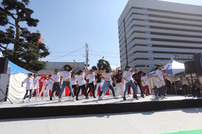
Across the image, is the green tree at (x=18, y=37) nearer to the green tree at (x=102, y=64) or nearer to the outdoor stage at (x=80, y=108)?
the outdoor stage at (x=80, y=108)

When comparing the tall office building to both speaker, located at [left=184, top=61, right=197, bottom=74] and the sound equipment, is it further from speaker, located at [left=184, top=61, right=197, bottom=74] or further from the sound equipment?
the sound equipment

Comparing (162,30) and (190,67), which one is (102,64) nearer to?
(162,30)

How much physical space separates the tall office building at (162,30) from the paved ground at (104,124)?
49.8m

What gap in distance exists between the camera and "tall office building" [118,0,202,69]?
5247 cm

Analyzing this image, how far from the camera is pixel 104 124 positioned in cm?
345

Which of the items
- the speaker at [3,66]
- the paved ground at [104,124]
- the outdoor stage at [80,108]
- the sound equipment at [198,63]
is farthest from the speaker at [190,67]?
the speaker at [3,66]

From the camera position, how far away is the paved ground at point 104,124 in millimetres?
3061

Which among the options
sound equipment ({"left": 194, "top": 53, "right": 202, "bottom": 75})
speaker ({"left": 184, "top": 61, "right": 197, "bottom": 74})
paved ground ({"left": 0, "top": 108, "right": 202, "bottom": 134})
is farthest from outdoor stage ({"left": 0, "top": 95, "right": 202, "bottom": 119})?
speaker ({"left": 184, "top": 61, "right": 197, "bottom": 74})

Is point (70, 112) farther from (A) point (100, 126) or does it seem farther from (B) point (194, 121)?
(B) point (194, 121)

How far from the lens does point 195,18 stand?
56.7 metres

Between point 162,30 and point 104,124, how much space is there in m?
61.2

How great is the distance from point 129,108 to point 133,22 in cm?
5554

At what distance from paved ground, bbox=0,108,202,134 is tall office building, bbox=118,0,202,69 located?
163 ft

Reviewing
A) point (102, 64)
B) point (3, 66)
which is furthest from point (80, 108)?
point (102, 64)
